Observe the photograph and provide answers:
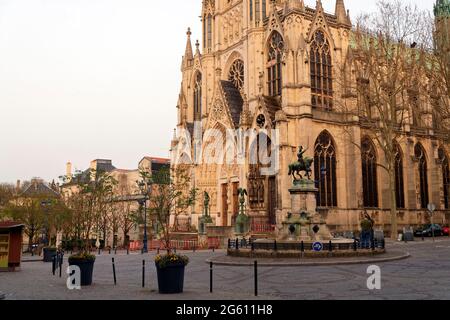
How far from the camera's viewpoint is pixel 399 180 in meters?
47.7

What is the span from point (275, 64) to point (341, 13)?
854 cm

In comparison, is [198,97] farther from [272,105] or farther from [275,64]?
[272,105]

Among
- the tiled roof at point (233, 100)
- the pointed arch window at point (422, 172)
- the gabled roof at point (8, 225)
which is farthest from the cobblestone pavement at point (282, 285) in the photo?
the pointed arch window at point (422, 172)

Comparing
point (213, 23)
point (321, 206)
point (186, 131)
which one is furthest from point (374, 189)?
point (213, 23)

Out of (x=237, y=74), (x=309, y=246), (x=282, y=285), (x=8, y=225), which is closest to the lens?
(x=282, y=285)

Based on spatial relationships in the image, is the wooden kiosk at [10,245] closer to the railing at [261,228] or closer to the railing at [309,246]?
the railing at [309,246]

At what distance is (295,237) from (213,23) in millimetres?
36462

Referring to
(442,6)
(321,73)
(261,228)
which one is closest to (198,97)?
(321,73)

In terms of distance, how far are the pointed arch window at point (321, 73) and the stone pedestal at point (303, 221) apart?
1817cm

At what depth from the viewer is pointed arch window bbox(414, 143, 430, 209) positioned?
163ft

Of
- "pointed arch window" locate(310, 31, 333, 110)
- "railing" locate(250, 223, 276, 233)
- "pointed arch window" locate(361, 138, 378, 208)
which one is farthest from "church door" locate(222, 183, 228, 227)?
"pointed arch window" locate(361, 138, 378, 208)

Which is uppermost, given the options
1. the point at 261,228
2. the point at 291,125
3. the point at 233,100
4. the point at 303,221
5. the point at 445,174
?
the point at 233,100

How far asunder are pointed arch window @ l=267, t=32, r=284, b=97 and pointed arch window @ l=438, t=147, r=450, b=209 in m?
21.5

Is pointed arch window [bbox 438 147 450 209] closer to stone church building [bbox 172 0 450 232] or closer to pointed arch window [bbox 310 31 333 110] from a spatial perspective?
stone church building [bbox 172 0 450 232]
